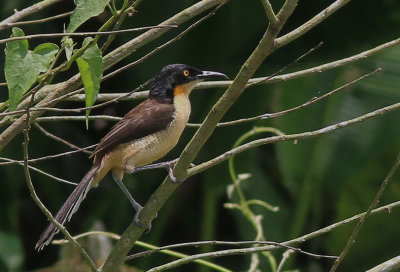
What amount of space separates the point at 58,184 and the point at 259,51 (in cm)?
498

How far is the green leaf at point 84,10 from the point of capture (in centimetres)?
252

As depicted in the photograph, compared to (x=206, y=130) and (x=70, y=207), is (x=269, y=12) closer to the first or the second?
(x=206, y=130)

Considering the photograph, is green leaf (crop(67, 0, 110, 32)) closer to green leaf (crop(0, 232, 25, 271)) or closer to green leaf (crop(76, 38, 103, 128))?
green leaf (crop(76, 38, 103, 128))

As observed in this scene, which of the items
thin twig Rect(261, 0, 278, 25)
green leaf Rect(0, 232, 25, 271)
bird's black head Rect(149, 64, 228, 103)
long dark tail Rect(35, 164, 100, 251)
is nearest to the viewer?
thin twig Rect(261, 0, 278, 25)

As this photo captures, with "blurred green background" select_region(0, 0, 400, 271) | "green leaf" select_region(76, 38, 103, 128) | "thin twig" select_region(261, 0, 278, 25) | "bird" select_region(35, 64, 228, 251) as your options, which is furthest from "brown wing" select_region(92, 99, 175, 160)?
"blurred green background" select_region(0, 0, 400, 271)

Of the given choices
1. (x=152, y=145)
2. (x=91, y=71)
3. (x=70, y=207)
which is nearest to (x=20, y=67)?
(x=91, y=71)

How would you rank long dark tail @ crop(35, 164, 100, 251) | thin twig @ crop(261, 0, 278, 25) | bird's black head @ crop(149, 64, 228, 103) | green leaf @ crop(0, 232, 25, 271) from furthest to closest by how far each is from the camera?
green leaf @ crop(0, 232, 25, 271) < bird's black head @ crop(149, 64, 228, 103) < long dark tail @ crop(35, 164, 100, 251) < thin twig @ crop(261, 0, 278, 25)

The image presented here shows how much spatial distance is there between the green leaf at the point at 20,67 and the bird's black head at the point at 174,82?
7.02ft

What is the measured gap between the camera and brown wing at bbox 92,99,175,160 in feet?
14.3

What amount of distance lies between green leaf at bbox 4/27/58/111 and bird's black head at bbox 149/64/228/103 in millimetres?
2139

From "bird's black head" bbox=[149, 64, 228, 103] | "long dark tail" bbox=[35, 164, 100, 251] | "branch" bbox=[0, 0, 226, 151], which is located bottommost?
"long dark tail" bbox=[35, 164, 100, 251]

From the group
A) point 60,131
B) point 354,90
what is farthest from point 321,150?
point 60,131

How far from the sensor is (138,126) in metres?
4.38

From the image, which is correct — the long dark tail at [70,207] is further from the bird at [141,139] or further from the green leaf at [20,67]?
the green leaf at [20,67]
